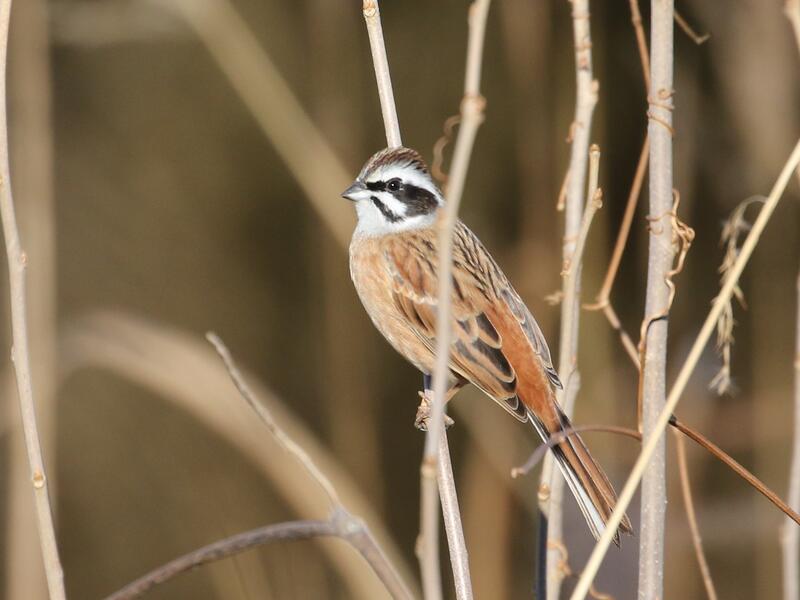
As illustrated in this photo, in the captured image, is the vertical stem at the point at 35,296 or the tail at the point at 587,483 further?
the vertical stem at the point at 35,296

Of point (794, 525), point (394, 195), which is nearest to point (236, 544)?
point (794, 525)

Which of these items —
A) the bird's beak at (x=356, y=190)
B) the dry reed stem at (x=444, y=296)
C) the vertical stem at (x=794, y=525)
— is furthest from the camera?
the bird's beak at (x=356, y=190)

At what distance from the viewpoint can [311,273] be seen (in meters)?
7.13

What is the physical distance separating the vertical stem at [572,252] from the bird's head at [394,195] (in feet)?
2.06

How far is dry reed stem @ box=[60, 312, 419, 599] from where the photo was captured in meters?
3.55

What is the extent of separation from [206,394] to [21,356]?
155cm

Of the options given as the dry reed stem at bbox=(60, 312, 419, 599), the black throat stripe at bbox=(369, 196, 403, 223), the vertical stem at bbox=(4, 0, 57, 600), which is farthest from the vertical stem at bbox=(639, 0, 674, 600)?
the vertical stem at bbox=(4, 0, 57, 600)

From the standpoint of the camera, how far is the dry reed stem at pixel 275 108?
409cm

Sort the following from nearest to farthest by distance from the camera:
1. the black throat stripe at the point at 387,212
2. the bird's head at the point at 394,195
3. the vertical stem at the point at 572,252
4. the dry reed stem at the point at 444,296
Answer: the dry reed stem at the point at 444,296
the vertical stem at the point at 572,252
the bird's head at the point at 394,195
the black throat stripe at the point at 387,212

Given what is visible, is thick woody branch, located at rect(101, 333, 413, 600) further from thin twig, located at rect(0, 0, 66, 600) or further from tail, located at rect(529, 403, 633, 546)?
tail, located at rect(529, 403, 633, 546)

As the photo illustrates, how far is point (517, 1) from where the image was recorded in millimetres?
4375

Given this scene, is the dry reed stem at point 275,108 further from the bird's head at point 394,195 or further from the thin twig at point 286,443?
the thin twig at point 286,443

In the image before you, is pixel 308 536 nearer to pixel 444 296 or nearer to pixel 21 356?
pixel 444 296

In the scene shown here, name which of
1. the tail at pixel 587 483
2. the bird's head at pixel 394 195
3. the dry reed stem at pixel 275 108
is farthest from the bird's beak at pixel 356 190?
the tail at pixel 587 483
